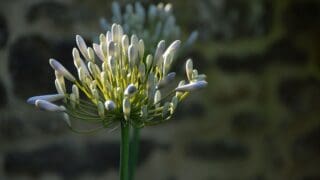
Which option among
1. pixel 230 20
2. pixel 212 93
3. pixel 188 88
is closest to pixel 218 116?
pixel 212 93

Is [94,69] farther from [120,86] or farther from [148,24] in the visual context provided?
[148,24]

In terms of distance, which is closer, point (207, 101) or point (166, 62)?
point (166, 62)

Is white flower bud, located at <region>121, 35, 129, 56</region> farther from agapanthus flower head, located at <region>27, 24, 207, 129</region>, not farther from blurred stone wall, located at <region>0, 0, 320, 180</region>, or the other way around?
blurred stone wall, located at <region>0, 0, 320, 180</region>

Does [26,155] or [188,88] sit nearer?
[188,88]

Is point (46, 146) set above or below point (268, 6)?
below

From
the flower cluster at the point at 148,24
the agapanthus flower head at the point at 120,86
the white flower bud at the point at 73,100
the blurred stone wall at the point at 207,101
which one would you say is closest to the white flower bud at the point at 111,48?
the agapanthus flower head at the point at 120,86

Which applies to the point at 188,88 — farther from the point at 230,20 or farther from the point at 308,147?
the point at 308,147

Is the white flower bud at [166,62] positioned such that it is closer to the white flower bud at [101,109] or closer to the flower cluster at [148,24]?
the white flower bud at [101,109]

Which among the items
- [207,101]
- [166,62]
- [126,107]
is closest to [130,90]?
[126,107]
